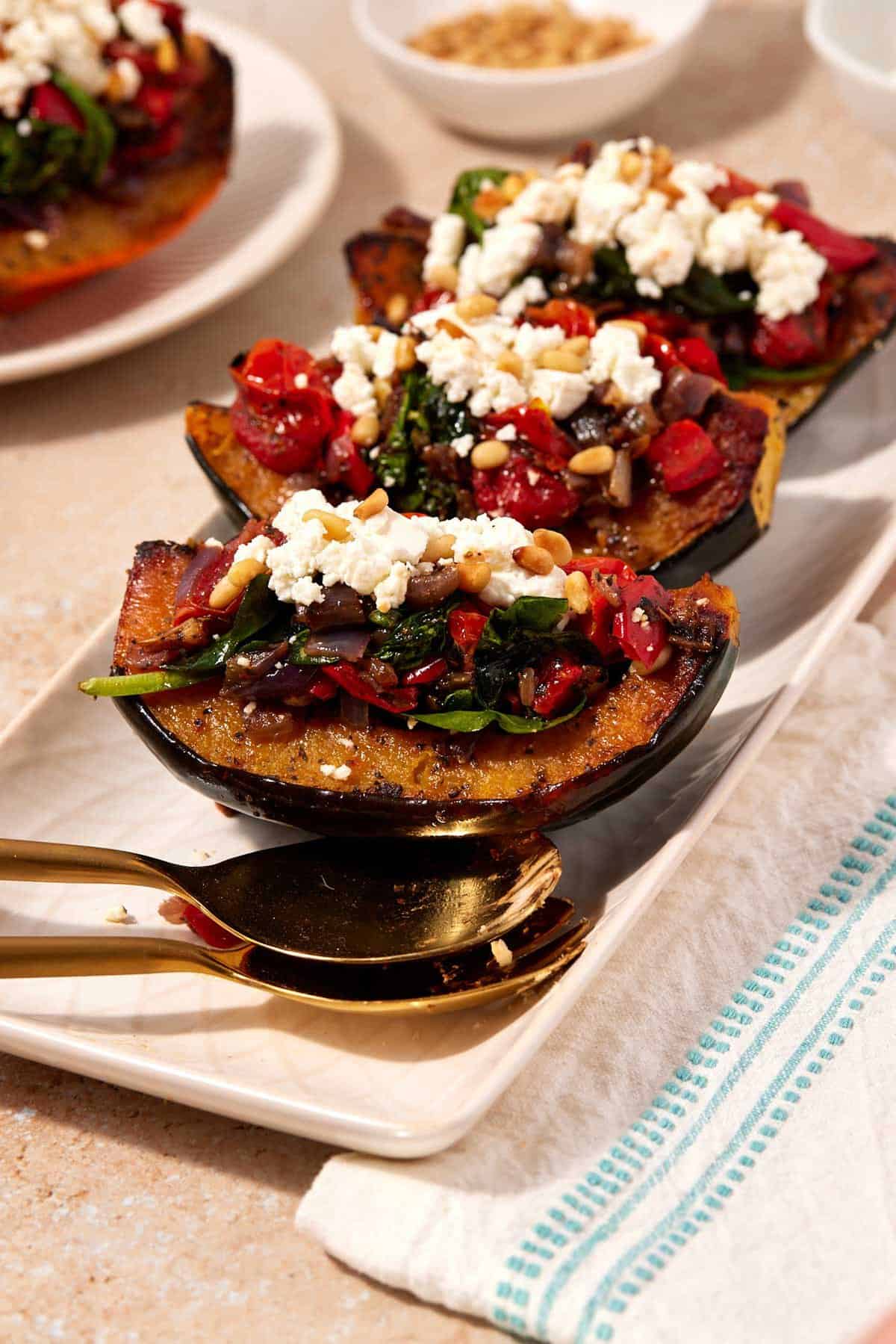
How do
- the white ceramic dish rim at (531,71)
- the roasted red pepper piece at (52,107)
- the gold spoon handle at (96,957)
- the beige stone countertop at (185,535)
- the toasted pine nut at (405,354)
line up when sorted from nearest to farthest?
the beige stone countertop at (185,535) → the gold spoon handle at (96,957) → the toasted pine nut at (405,354) → the roasted red pepper piece at (52,107) → the white ceramic dish rim at (531,71)

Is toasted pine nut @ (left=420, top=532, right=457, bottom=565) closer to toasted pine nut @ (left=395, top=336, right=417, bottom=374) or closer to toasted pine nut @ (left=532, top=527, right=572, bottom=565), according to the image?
toasted pine nut @ (left=532, top=527, right=572, bottom=565)

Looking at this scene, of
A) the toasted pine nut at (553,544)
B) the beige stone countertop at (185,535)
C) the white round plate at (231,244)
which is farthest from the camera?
the white round plate at (231,244)

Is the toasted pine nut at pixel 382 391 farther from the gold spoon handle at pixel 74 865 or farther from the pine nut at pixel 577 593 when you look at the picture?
the gold spoon handle at pixel 74 865

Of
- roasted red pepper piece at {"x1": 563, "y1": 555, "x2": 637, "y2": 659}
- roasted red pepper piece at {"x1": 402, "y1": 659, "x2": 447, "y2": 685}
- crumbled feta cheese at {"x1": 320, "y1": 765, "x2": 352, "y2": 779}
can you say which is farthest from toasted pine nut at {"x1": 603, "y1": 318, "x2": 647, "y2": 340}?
crumbled feta cheese at {"x1": 320, "y1": 765, "x2": 352, "y2": 779}

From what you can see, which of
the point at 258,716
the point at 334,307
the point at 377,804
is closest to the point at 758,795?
the point at 377,804

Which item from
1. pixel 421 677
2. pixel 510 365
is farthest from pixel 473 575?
pixel 510 365

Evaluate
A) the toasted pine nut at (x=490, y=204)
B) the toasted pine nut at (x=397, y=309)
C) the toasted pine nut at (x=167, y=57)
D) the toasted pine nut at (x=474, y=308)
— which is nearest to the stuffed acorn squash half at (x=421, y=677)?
the toasted pine nut at (x=474, y=308)

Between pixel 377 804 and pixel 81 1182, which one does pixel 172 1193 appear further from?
pixel 377 804
